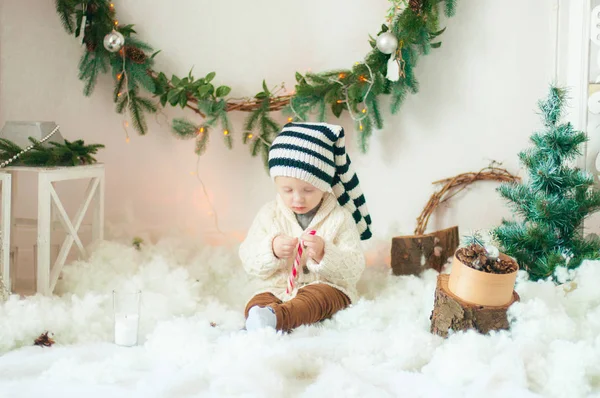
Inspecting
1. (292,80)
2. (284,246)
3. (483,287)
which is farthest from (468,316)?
(292,80)

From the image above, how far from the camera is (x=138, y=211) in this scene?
276 centimetres

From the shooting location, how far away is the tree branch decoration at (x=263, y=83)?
7.62 feet

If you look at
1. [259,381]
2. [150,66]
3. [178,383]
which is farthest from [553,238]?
[150,66]

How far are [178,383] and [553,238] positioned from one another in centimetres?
136

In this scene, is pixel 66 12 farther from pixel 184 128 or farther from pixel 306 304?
pixel 306 304

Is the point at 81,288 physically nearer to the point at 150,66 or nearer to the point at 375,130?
the point at 150,66

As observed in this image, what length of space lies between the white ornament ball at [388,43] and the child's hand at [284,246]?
0.86 m

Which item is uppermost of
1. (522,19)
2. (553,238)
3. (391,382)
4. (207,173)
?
(522,19)

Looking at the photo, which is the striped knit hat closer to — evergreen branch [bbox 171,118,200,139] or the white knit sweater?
the white knit sweater

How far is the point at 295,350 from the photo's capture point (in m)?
1.51

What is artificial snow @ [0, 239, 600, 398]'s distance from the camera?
136 cm

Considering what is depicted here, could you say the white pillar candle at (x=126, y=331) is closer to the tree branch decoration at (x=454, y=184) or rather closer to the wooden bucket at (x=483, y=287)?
the wooden bucket at (x=483, y=287)

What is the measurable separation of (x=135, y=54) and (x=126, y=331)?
4.15 ft

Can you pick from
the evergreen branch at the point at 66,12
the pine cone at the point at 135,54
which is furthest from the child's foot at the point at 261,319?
the evergreen branch at the point at 66,12
